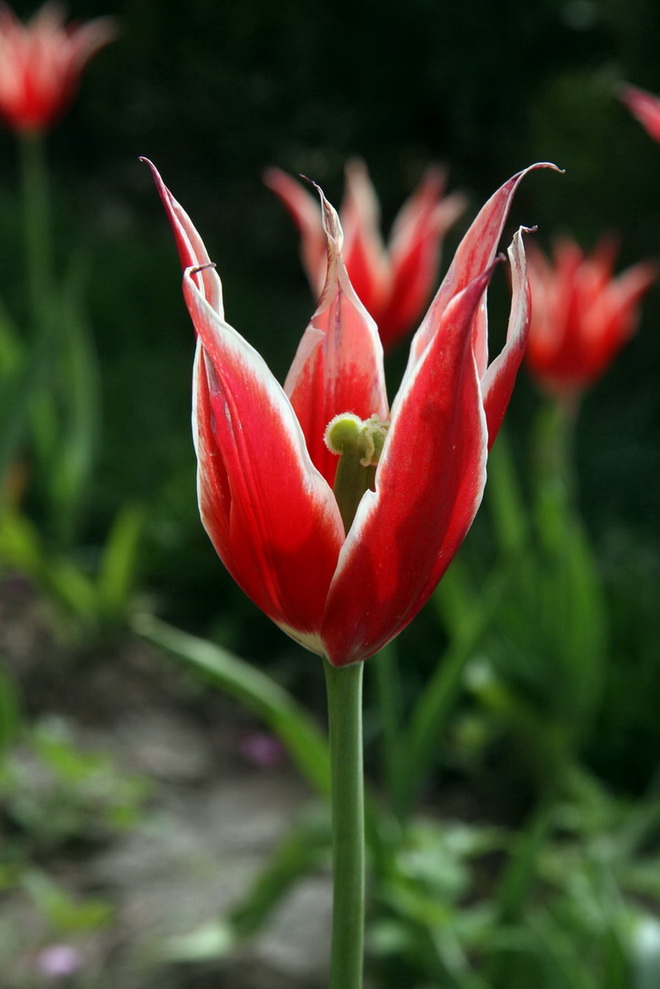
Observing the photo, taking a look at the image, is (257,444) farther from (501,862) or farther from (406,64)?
(406,64)

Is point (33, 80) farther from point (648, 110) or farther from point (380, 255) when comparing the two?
point (648, 110)

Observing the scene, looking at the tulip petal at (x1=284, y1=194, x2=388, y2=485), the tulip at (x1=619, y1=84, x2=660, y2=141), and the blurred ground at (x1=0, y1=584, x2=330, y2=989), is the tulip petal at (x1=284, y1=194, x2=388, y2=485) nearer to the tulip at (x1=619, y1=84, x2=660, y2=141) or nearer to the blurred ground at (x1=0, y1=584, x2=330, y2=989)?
the tulip at (x1=619, y1=84, x2=660, y2=141)

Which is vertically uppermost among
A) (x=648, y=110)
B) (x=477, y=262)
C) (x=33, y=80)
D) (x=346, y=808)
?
(x=33, y=80)

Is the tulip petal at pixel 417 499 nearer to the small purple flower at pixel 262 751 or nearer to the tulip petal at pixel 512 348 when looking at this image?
the tulip petal at pixel 512 348

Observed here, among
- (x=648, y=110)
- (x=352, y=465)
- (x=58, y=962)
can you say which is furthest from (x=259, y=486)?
(x=58, y=962)

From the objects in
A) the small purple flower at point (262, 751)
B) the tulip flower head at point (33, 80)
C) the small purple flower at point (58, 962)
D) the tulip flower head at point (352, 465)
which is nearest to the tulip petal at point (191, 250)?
the tulip flower head at point (352, 465)

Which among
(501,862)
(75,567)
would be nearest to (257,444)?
(501,862)
